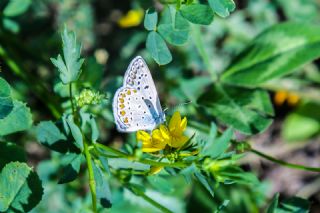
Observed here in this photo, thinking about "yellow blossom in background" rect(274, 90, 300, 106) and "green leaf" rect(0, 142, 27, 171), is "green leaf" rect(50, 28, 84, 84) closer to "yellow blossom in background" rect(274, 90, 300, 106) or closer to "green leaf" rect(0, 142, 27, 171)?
"green leaf" rect(0, 142, 27, 171)

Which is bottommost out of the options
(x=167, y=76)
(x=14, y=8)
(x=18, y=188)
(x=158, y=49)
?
(x=167, y=76)

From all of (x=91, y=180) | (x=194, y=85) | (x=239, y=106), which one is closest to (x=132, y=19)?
(x=194, y=85)

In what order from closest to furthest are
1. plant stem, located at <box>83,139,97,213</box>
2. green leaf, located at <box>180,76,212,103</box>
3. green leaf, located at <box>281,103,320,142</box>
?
plant stem, located at <box>83,139,97,213</box>
green leaf, located at <box>180,76,212,103</box>
green leaf, located at <box>281,103,320,142</box>

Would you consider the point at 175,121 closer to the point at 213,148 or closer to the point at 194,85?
the point at 213,148

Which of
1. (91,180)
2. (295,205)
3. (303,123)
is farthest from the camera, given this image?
(303,123)

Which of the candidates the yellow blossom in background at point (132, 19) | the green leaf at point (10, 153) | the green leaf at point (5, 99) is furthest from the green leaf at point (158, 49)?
the yellow blossom in background at point (132, 19)

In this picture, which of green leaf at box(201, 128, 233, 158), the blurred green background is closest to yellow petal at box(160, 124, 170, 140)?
green leaf at box(201, 128, 233, 158)

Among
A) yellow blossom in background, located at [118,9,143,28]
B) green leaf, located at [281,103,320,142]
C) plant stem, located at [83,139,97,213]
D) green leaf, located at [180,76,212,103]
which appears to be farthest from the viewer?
green leaf, located at [281,103,320,142]
